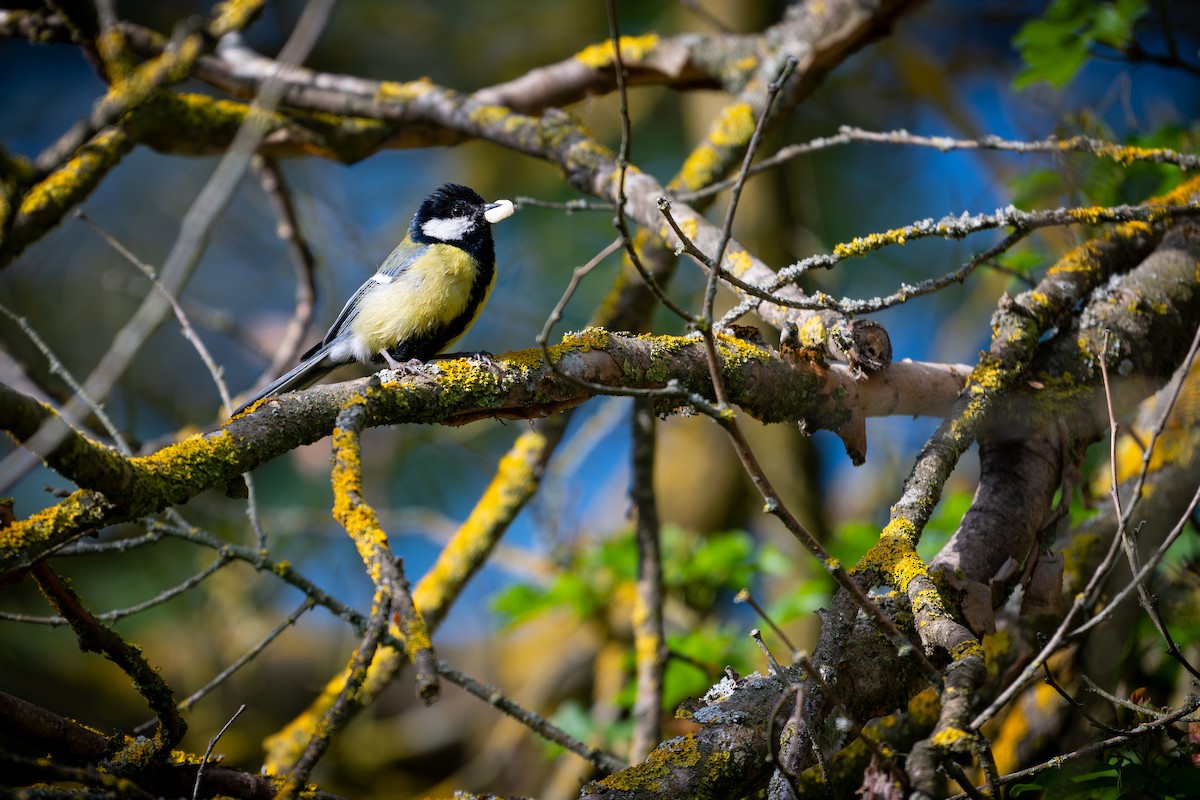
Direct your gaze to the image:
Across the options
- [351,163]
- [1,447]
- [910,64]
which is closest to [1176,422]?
[351,163]

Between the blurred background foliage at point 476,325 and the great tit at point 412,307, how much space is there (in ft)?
4.45

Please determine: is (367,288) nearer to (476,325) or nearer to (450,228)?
(450,228)

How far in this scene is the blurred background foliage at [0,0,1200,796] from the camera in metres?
5.07

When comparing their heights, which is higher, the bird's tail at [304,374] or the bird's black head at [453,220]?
the bird's black head at [453,220]

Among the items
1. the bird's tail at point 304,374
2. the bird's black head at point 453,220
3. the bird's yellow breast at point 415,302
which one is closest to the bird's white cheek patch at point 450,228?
the bird's black head at point 453,220

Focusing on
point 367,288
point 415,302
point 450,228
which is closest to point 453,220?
point 450,228

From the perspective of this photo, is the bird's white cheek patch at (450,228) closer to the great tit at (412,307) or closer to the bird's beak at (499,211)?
the great tit at (412,307)

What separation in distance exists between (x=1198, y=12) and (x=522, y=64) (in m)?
4.30

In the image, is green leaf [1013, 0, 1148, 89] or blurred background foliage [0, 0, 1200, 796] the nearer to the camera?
green leaf [1013, 0, 1148, 89]

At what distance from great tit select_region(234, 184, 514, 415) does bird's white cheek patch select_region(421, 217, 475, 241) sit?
0.05ft

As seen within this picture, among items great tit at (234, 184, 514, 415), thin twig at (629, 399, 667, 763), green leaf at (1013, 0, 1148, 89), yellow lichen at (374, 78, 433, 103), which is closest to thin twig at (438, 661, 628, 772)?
thin twig at (629, 399, 667, 763)

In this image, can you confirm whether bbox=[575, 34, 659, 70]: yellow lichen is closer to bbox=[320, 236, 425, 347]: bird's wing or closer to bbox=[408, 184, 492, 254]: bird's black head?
bbox=[408, 184, 492, 254]: bird's black head

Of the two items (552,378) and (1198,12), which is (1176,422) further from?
(1198,12)

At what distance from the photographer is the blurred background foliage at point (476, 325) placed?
5074mm
